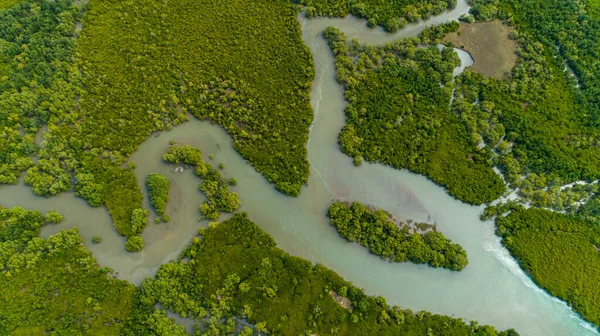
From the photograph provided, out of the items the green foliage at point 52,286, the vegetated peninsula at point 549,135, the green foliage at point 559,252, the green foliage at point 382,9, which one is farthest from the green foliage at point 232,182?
the green foliage at point 559,252

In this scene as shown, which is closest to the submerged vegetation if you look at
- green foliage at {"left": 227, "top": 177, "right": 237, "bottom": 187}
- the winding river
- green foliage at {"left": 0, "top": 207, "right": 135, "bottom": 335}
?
green foliage at {"left": 227, "top": 177, "right": 237, "bottom": 187}

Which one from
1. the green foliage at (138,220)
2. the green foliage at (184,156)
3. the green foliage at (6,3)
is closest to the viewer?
the green foliage at (138,220)

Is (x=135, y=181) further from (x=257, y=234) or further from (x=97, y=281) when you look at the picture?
→ (x=257, y=234)

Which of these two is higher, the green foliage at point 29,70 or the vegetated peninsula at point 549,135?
the vegetated peninsula at point 549,135

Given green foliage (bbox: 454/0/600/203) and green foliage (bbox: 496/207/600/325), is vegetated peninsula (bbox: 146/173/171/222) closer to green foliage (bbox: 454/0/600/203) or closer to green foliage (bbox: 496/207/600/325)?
green foliage (bbox: 454/0/600/203)

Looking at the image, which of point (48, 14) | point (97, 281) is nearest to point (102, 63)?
point (48, 14)

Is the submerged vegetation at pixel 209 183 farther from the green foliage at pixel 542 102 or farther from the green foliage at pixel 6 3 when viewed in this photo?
the green foliage at pixel 6 3
